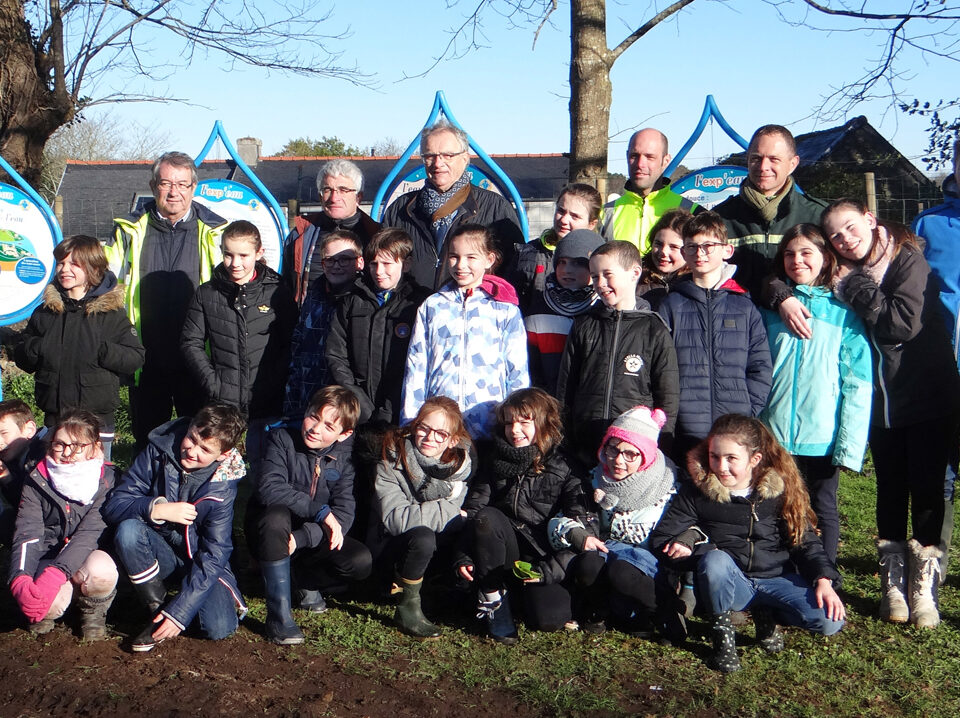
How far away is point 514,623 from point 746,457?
4.09 ft

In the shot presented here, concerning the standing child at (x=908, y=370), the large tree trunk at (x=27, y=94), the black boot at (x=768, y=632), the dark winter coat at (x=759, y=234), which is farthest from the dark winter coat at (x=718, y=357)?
the large tree trunk at (x=27, y=94)

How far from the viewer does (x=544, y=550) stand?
4246mm

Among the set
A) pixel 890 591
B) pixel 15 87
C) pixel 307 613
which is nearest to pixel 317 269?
pixel 307 613

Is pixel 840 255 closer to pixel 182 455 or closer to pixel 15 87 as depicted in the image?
pixel 182 455

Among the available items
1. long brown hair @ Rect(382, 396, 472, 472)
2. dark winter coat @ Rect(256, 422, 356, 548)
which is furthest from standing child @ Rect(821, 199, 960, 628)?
Answer: dark winter coat @ Rect(256, 422, 356, 548)

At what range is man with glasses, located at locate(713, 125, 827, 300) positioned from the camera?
4617 millimetres

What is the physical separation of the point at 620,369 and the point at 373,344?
1.20 m

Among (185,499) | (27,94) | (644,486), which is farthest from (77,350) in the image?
(27,94)

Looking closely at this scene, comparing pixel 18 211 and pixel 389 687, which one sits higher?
pixel 18 211

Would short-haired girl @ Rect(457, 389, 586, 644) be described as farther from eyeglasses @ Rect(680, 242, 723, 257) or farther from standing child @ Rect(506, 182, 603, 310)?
eyeglasses @ Rect(680, 242, 723, 257)

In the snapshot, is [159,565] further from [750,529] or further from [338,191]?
[750,529]

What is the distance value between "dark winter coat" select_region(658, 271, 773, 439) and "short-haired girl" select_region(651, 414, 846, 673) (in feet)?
0.69

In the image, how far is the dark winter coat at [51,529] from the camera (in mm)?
4094

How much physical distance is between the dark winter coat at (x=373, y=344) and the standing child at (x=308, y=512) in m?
0.28
